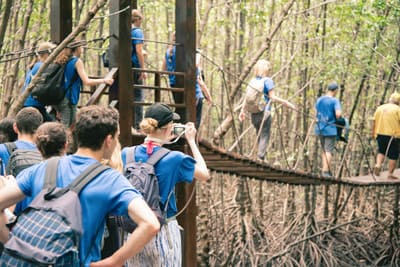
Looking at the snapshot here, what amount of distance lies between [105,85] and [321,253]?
7383mm

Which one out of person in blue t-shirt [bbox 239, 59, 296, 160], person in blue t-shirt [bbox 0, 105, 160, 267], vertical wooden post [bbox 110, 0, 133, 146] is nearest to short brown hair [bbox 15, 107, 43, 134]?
person in blue t-shirt [bbox 0, 105, 160, 267]

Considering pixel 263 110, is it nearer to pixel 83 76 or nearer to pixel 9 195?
pixel 83 76

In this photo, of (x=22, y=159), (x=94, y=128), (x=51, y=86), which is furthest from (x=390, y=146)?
(x=94, y=128)

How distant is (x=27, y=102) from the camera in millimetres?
6207

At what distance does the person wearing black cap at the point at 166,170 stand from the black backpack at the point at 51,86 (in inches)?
66.1

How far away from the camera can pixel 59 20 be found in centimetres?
705

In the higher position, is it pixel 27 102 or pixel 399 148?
pixel 27 102

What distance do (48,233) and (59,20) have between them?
451cm

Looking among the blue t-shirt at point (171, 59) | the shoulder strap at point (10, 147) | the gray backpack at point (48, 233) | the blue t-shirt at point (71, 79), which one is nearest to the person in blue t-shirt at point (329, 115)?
the blue t-shirt at point (171, 59)

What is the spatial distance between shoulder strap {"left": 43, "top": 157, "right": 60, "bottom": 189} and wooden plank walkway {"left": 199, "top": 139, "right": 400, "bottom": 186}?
422cm

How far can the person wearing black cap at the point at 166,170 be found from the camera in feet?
13.9

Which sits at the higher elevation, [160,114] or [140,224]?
[160,114]

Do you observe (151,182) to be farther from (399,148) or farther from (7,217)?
(399,148)

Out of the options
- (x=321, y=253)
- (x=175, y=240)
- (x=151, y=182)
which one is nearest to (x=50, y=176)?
(x=151, y=182)
